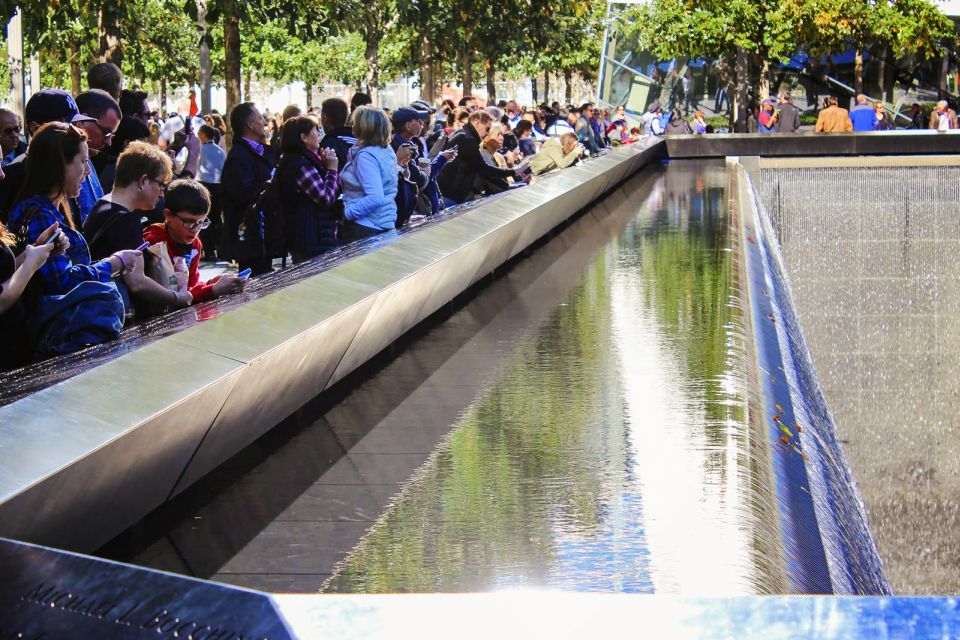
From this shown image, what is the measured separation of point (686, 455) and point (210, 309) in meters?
Result: 1.57

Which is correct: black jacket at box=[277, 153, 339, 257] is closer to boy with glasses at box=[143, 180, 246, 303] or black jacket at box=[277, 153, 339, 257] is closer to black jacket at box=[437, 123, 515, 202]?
boy with glasses at box=[143, 180, 246, 303]

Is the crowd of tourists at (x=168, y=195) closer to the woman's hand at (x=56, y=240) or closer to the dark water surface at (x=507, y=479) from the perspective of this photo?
the woman's hand at (x=56, y=240)

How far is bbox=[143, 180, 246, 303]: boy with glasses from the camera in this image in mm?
4895

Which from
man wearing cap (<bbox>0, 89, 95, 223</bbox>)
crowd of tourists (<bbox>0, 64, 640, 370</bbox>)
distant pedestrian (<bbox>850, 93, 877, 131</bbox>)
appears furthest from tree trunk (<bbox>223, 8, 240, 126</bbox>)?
distant pedestrian (<bbox>850, 93, 877, 131</bbox>)

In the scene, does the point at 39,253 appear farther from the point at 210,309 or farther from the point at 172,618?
the point at 172,618

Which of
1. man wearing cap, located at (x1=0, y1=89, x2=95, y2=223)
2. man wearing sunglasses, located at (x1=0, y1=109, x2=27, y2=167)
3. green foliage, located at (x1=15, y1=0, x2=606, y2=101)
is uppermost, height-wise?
green foliage, located at (x1=15, y1=0, x2=606, y2=101)

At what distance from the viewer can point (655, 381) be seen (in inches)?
190

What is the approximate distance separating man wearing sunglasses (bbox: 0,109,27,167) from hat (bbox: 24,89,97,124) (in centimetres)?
116

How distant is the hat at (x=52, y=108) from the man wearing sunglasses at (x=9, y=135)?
3.81 feet

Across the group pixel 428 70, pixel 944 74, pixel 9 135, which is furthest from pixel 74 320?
pixel 944 74

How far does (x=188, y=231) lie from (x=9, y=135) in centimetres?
264

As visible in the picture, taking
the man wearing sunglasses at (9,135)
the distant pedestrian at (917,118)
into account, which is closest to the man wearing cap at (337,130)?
the man wearing sunglasses at (9,135)

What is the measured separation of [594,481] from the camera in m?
3.64

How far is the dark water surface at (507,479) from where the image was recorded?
301 centimetres
